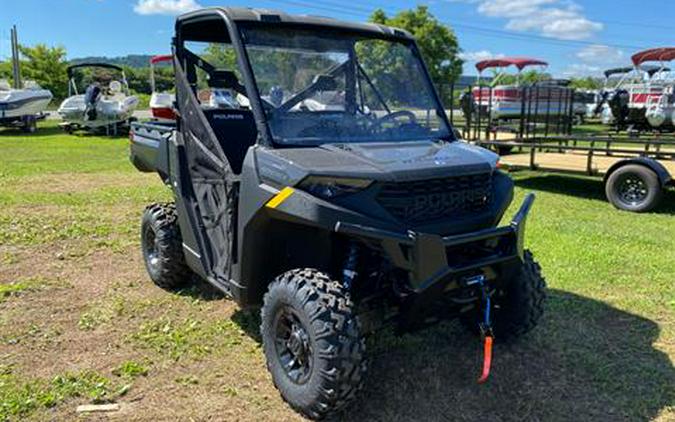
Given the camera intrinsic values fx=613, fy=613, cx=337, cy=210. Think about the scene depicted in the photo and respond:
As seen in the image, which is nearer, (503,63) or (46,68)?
(503,63)

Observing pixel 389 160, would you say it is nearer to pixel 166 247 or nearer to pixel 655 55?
pixel 166 247

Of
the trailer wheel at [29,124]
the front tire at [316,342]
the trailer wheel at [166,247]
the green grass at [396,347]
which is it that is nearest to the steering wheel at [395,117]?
the front tire at [316,342]

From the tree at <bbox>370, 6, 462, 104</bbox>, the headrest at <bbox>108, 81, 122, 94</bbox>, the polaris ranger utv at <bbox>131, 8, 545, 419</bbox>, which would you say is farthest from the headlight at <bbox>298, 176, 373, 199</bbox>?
the tree at <bbox>370, 6, 462, 104</bbox>

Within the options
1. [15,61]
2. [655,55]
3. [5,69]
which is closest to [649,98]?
[655,55]

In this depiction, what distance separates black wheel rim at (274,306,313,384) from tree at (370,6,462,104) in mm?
27722

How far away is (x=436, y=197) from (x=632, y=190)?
6.45m

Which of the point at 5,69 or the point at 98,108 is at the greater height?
the point at 5,69

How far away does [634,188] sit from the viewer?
27.9ft

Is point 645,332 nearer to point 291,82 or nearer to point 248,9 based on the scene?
point 291,82

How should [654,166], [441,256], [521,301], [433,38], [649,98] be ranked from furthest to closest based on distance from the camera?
[433,38] < [649,98] < [654,166] < [521,301] < [441,256]

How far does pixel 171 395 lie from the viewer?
3.43 metres

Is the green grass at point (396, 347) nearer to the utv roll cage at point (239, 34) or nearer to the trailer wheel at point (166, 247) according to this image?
the trailer wheel at point (166, 247)

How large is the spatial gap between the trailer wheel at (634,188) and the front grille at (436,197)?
5738 millimetres

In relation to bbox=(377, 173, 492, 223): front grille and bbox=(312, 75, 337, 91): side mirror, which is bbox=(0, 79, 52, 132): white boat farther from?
bbox=(377, 173, 492, 223): front grille
